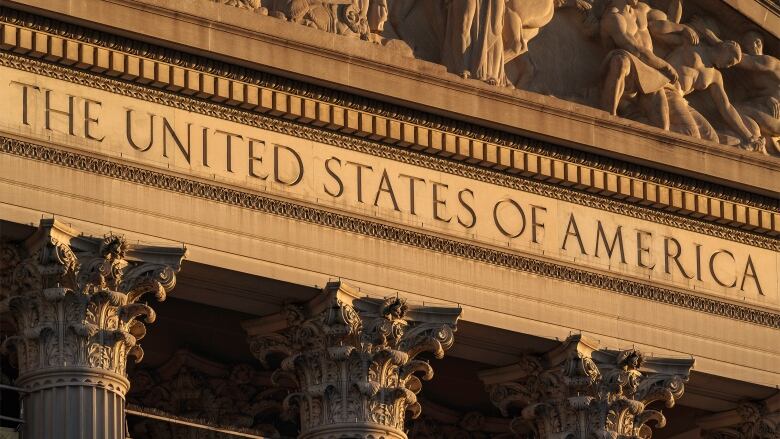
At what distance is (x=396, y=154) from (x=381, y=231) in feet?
3.53

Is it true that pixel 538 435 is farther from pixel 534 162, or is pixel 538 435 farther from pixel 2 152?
pixel 2 152

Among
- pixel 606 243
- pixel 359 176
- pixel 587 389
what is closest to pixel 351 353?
pixel 359 176

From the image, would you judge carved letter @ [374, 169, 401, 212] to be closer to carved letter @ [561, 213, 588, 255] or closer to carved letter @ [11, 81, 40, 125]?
carved letter @ [561, 213, 588, 255]

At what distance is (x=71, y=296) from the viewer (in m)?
40.9

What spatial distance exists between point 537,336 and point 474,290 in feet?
3.47

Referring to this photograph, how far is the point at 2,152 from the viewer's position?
40.9 m

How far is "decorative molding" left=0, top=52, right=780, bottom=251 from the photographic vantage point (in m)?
41.8

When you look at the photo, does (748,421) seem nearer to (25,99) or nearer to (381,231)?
(381,231)

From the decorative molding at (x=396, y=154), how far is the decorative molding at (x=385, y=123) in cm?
9

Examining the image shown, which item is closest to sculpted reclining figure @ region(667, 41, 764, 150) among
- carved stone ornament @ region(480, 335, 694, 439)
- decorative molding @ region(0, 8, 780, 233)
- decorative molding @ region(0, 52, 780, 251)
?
decorative molding @ region(0, 8, 780, 233)

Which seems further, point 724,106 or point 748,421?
point 724,106

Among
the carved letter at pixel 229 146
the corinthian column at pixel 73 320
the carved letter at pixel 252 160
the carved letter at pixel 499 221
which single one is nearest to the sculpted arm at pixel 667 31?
the carved letter at pixel 499 221

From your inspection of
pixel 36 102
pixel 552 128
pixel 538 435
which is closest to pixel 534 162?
pixel 552 128

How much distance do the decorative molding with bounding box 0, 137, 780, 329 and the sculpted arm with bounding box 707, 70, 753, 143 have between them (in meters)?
1.49
